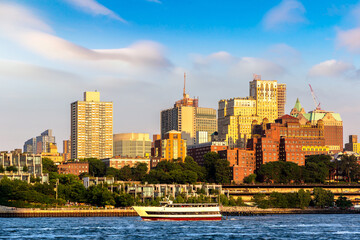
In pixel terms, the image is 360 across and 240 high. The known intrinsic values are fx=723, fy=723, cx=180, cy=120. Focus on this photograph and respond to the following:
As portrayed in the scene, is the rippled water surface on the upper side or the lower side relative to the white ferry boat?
lower

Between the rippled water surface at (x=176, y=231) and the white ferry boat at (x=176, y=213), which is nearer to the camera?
the rippled water surface at (x=176, y=231)

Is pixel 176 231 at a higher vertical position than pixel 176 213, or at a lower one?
lower

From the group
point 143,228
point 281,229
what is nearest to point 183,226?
point 143,228

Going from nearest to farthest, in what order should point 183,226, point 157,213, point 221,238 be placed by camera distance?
point 221,238 → point 183,226 → point 157,213

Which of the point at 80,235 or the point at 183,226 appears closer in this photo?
the point at 80,235

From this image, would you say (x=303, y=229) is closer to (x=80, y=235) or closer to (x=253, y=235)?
(x=253, y=235)

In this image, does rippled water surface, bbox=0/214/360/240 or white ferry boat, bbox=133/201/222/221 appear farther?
white ferry boat, bbox=133/201/222/221

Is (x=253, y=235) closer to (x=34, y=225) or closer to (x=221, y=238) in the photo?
(x=221, y=238)

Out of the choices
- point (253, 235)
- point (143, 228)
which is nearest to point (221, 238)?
point (253, 235)

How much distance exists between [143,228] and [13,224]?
3761cm

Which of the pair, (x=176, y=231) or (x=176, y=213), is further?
(x=176, y=213)

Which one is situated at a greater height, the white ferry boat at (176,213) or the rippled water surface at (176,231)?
the white ferry boat at (176,213)

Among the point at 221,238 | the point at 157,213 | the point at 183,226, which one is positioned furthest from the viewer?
the point at 157,213

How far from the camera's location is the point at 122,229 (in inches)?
6403
